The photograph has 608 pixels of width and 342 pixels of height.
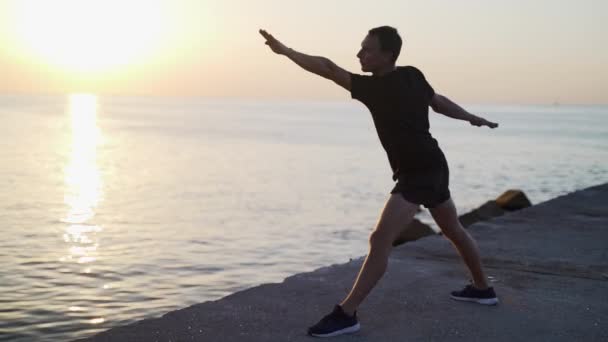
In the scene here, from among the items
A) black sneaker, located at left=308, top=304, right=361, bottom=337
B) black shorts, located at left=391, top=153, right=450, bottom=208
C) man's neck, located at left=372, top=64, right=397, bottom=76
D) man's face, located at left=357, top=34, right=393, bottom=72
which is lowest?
black sneaker, located at left=308, top=304, right=361, bottom=337

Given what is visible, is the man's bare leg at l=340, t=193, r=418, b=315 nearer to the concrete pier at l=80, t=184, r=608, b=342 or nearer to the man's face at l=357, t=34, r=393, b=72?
the concrete pier at l=80, t=184, r=608, b=342

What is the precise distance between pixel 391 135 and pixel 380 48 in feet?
1.65

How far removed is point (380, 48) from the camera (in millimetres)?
4090

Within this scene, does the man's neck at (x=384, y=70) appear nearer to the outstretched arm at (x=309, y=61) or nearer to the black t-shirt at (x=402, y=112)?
the black t-shirt at (x=402, y=112)

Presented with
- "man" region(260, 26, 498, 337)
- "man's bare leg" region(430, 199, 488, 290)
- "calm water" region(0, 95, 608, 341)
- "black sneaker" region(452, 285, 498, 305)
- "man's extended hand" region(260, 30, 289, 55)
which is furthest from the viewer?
"calm water" region(0, 95, 608, 341)

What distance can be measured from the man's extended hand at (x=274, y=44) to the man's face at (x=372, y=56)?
0.47 meters

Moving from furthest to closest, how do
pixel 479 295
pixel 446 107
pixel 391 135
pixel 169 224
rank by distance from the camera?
1. pixel 169 224
2. pixel 479 295
3. pixel 446 107
4. pixel 391 135

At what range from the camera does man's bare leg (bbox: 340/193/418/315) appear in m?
4.22

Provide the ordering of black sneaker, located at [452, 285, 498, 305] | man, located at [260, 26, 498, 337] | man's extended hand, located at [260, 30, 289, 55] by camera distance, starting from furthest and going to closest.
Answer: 1. black sneaker, located at [452, 285, 498, 305]
2. man, located at [260, 26, 498, 337]
3. man's extended hand, located at [260, 30, 289, 55]

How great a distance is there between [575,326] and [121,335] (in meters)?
2.70

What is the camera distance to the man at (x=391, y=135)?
408 cm

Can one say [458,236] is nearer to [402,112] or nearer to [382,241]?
[382,241]

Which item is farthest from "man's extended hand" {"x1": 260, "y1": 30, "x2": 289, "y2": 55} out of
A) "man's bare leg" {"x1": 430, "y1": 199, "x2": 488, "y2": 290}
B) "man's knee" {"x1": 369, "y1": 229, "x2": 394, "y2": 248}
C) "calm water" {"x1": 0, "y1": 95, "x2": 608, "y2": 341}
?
"calm water" {"x1": 0, "y1": 95, "x2": 608, "y2": 341}

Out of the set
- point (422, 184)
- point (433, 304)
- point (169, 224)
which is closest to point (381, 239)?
point (422, 184)
